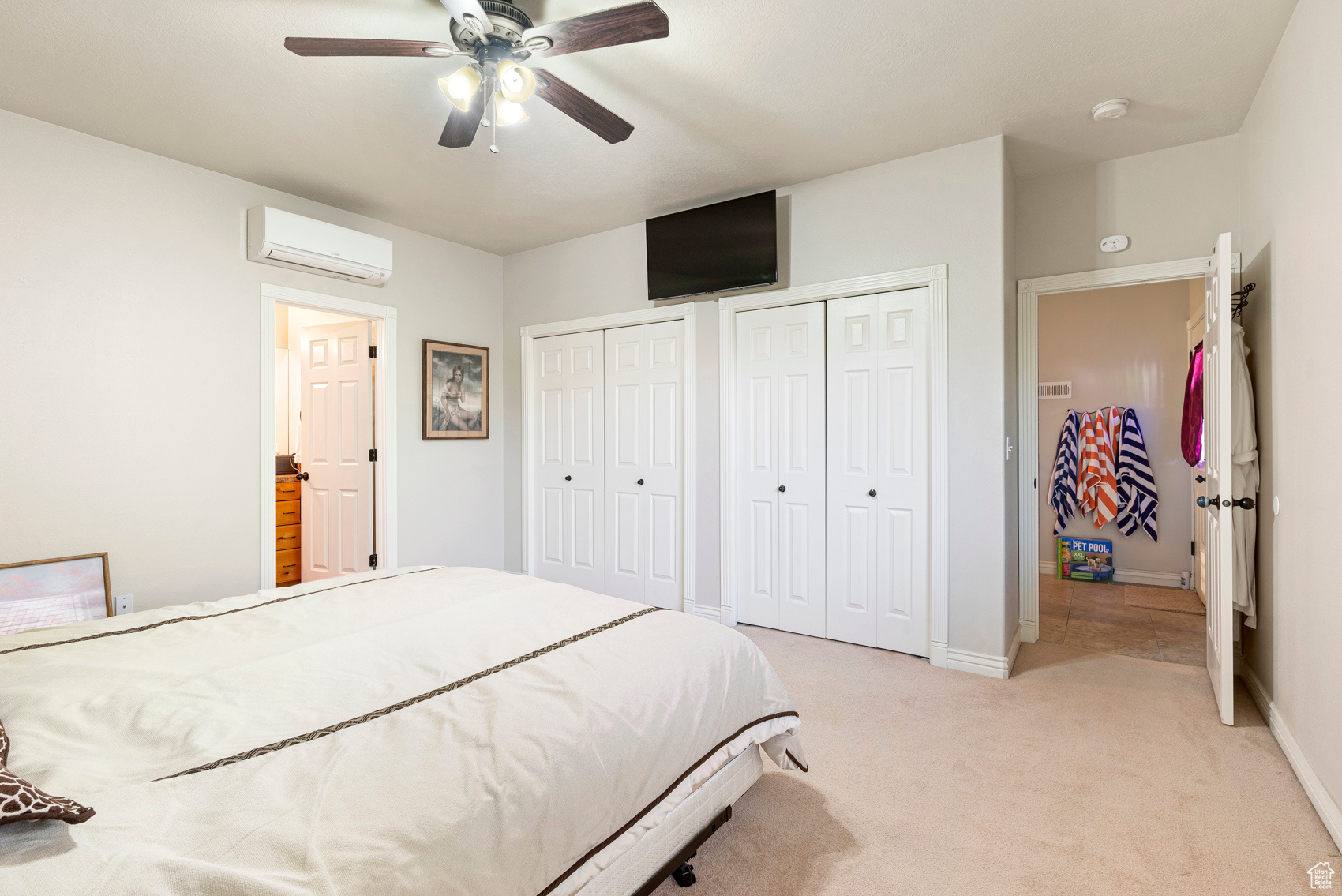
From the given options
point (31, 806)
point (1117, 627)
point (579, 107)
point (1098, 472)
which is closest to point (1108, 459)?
point (1098, 472)

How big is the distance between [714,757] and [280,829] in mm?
1013

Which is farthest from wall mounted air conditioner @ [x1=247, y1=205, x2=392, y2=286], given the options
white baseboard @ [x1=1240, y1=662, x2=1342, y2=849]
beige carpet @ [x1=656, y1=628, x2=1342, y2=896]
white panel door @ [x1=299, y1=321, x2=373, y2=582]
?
white baseboard @ [x1=1240, y1=662, x2=1342, y2=849]

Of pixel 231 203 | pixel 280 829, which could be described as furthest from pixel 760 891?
pixel 231 203

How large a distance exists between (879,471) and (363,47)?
9.42 feet


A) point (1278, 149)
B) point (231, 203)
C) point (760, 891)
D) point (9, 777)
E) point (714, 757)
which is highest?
point (231, 203)

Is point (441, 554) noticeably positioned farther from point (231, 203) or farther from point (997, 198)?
point (997, 198)

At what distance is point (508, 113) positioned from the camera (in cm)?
226

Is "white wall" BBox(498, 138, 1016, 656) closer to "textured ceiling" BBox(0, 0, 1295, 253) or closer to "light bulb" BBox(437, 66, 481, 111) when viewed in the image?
"textured ceiling" BBox(0, 0, 1295, 253)

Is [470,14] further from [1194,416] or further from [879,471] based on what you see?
[1194,416]

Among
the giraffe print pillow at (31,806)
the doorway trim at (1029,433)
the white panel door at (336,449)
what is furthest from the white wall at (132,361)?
the doorway trim at (1029,433)

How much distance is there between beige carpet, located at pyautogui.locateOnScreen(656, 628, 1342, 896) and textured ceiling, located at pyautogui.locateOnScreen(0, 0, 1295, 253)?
259 centimetres

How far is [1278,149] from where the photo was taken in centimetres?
237

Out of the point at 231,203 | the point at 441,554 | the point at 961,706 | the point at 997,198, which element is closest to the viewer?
the point at 961,706

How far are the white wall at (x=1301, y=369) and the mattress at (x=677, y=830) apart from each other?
5.48ft
